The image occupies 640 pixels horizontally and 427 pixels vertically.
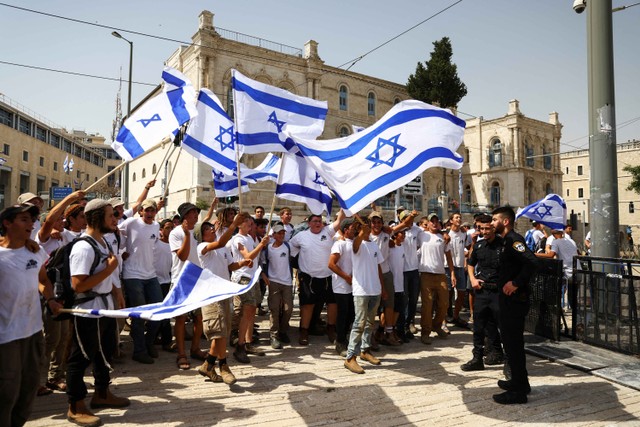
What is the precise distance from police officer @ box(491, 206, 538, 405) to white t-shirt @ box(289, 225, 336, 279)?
10.0 ft

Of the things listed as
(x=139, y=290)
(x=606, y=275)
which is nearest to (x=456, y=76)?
(x=606, y=275)

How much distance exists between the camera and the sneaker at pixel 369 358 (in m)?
5.96

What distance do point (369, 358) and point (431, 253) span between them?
2.36 meters

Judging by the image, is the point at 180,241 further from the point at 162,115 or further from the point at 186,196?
the point at 186,196

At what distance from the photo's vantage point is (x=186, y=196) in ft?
99.0

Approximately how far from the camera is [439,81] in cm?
3888

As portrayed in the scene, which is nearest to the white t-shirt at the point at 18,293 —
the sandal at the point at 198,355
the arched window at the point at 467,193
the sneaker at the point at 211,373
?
the sneaker at the point at 211,373

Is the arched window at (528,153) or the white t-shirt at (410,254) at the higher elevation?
the arched window at (528,153)

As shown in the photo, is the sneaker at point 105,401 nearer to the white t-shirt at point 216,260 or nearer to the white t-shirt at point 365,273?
the white t-shirt at point 216,260

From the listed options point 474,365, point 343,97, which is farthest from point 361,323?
point 343,97

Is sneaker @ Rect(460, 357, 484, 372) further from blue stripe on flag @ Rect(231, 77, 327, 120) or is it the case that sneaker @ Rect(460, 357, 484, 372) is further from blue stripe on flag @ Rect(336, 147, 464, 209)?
blue stripe on flag @ Rect(231, 77, 327, 120)

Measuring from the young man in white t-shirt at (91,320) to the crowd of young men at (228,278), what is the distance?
1 centimetres

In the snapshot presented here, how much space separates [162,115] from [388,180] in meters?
4.16

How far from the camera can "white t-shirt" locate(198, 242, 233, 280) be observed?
5.65m
